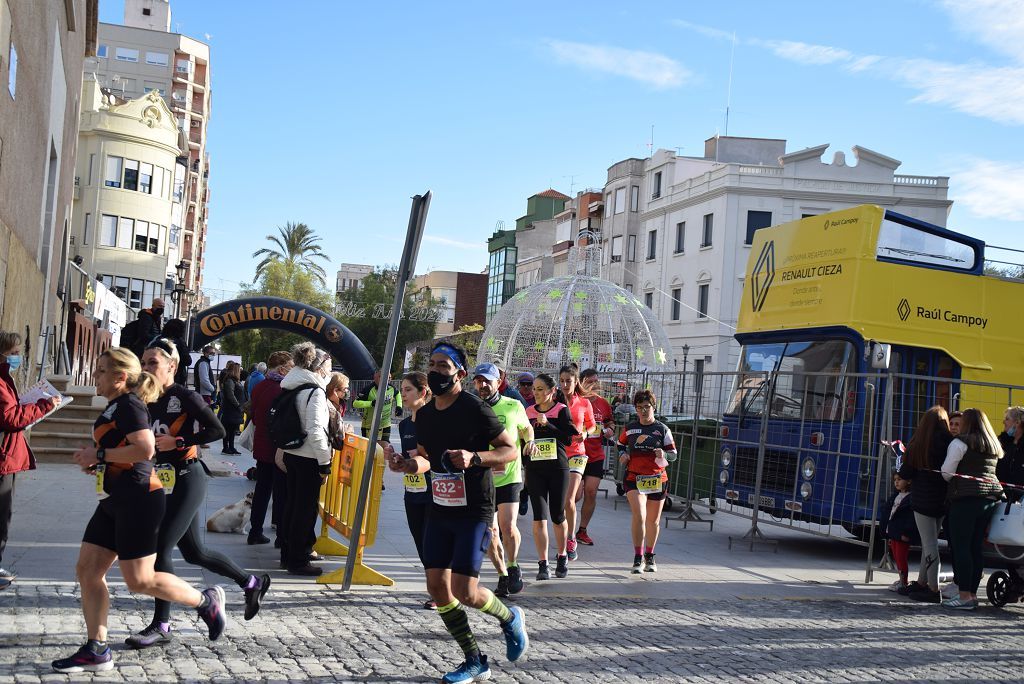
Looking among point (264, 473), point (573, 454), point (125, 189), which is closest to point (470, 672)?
point (264, 473)

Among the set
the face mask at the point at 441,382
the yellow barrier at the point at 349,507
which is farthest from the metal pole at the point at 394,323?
the face mask at the point at 441,382

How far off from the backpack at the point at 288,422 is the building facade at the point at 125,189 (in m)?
44.4

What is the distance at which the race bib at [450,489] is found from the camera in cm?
573

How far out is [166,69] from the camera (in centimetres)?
7994

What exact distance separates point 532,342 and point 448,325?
80843 millimetres

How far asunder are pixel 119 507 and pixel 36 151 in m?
10.5

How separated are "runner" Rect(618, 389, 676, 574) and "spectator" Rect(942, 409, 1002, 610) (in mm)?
2554

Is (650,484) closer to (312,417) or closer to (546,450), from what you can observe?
(546,450)

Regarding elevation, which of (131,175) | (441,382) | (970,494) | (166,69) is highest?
(166,69)

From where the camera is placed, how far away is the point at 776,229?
47.5ft

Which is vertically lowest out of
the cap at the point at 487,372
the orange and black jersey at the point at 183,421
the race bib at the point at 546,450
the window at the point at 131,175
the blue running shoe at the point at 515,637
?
the blue running shoe at the point at 515,637

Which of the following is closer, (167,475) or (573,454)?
(167,475)

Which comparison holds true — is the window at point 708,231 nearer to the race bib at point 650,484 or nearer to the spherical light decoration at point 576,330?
the spherical light decoration at point 576,330

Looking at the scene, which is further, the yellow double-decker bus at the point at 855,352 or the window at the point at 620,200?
the window at the point at 620,200
